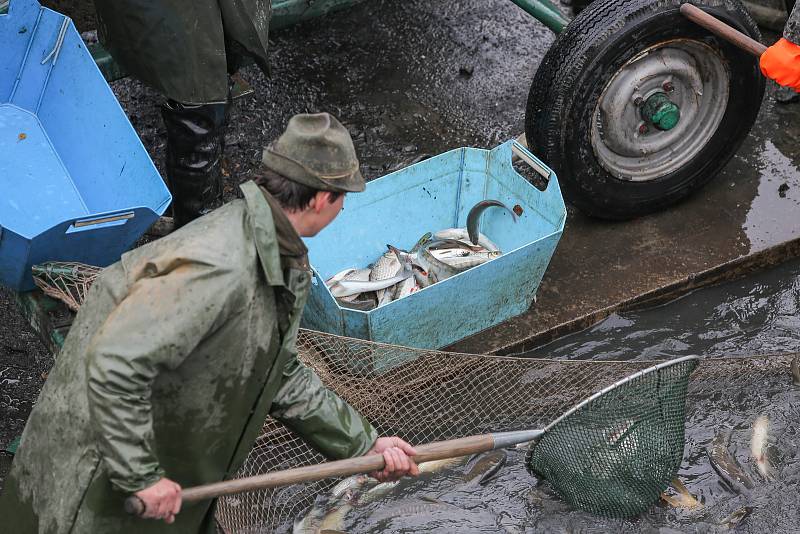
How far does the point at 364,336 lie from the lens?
465 centimetres

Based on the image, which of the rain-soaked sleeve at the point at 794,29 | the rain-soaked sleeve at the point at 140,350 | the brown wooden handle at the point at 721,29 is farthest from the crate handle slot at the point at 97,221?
the rain-soaked sleeve at the point at 794,29

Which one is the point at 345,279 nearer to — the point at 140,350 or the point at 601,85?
the point at 601,85

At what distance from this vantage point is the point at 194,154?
17.0 ft

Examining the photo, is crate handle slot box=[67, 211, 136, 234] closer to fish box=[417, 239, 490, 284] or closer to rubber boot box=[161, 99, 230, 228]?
rubber boot box=[161, 99, 230, 228]

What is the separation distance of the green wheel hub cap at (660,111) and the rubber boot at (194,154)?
234cm

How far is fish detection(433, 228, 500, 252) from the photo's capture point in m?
5.45

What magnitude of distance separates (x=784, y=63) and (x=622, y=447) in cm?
216

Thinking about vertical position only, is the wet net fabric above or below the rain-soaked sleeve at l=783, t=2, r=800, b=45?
below

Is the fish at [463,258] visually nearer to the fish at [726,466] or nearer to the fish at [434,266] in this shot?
the fish at [434,266]

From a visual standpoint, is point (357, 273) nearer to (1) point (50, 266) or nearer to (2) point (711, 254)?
(1) point (50, 266)

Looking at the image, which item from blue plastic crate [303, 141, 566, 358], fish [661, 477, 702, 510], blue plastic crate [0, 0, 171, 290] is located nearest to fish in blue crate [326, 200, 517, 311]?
blue plastic crate [303, 141, 566, 358]

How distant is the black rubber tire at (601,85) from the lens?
527cm

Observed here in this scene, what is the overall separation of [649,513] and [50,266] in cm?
284

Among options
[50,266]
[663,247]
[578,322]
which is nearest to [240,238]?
[50,266]
